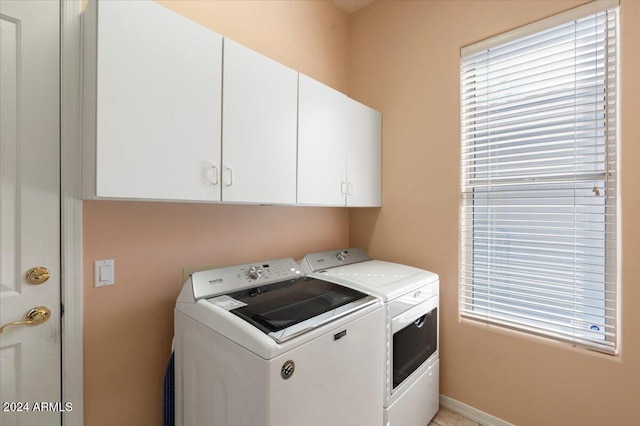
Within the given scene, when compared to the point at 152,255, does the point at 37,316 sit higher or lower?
lower

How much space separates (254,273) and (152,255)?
1.62 ft

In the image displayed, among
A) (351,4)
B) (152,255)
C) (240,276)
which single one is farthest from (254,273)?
(351,4)

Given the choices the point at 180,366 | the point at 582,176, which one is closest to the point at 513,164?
the point at 582,176

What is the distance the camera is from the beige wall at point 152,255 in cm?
128

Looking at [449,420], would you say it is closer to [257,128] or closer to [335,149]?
[335,149]

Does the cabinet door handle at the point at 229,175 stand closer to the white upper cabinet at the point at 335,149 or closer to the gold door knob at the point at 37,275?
the white upper cabinet at the point at 335,149

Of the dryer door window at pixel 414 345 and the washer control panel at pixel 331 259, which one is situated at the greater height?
the washer control panel at pixel 331 259

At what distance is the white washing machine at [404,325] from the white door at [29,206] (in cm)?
123

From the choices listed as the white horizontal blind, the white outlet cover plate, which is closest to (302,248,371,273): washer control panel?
the white horizontal blind

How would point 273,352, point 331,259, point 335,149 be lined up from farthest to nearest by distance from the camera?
1. point 331,259
2. point 335,149
3. point 273,352

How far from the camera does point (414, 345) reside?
175 centimetres

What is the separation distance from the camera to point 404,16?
86.6 inches

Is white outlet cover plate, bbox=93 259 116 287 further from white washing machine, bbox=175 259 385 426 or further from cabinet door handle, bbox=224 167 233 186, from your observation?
cabinet door handle, bbox=224 167 233 186

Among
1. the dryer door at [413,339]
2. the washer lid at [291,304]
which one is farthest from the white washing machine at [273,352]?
the dryer door at [413,339]
